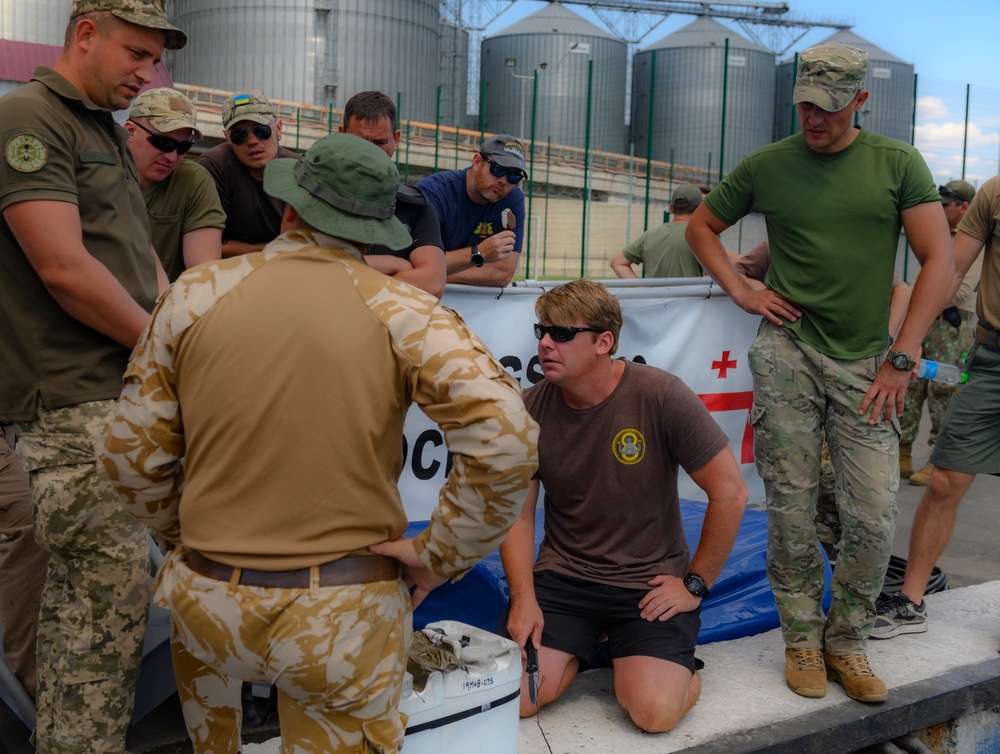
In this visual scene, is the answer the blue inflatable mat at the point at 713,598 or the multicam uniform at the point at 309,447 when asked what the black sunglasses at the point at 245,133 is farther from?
the multicam uniform at the point at 309,447

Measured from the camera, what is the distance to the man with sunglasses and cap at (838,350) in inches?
142

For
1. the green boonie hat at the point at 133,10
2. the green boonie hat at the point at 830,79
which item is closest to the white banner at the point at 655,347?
the green boonie hat at the point at 830,79

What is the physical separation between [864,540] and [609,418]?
3.37ft

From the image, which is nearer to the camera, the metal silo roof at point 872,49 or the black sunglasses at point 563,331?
the black sunglasses at point 563,331

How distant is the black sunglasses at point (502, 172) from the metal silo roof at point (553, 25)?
A: 32804 millimetres

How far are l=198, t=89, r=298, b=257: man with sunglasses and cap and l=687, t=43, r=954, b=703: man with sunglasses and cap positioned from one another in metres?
1.94

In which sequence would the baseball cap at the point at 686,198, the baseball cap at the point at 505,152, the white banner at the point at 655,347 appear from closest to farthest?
the baseball cap at the point at 505,152 → the white banner at the point at 655,347 → the baseball cap at the point at 686,198

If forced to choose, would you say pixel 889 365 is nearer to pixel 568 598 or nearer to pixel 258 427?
pixel 568 598

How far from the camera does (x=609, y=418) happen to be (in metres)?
3.55

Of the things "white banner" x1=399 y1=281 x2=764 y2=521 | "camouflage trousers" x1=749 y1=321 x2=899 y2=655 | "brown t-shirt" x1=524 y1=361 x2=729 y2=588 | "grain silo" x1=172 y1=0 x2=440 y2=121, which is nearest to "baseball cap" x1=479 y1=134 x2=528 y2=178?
"white banner" x1=399 y1=281 x2=764 y2=521

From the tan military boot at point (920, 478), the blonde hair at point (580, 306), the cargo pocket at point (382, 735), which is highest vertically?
the blonde hair at point (580, 306)

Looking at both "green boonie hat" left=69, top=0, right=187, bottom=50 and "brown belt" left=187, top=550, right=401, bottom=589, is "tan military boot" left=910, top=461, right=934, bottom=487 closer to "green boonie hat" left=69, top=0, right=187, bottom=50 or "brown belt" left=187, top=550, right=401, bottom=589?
"brown belt" left=187, top=550, right=401, bottom=589

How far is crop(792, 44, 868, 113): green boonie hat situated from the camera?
351 centimetres

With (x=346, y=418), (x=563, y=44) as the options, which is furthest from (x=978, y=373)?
(x=563, y=44)
